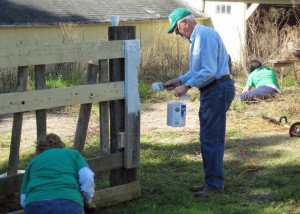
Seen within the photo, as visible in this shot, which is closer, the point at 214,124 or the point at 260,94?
the point at 214,124

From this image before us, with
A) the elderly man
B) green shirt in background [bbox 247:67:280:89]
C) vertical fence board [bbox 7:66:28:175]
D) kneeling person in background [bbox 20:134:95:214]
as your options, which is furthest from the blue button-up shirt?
green shirt in background [bbox 247:67:280:89]

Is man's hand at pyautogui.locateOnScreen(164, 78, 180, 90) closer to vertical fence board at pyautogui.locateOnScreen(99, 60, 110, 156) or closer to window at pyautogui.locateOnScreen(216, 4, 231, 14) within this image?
vertical fence board at pyautogui.locateOnScreen(99, 60, 110, 156)

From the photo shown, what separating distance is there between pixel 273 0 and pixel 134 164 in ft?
48.3

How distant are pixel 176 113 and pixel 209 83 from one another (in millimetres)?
550

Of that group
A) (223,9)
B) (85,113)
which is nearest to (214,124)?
(85,113)

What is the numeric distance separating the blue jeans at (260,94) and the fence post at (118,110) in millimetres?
6392

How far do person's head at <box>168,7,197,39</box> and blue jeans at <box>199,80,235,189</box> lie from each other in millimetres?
612

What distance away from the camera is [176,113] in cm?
638

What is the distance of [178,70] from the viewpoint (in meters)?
16.7

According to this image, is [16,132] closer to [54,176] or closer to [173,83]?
[54,176]

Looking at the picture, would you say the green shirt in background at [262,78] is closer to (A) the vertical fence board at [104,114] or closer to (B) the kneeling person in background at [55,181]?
(A) the vertical fence board at [104,114]

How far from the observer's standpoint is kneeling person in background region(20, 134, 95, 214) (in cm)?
405

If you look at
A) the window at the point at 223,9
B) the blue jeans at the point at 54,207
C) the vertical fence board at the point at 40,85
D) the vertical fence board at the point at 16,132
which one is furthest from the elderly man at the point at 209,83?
the window at the point at 223,9

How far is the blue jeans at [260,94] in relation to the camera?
12.1m
